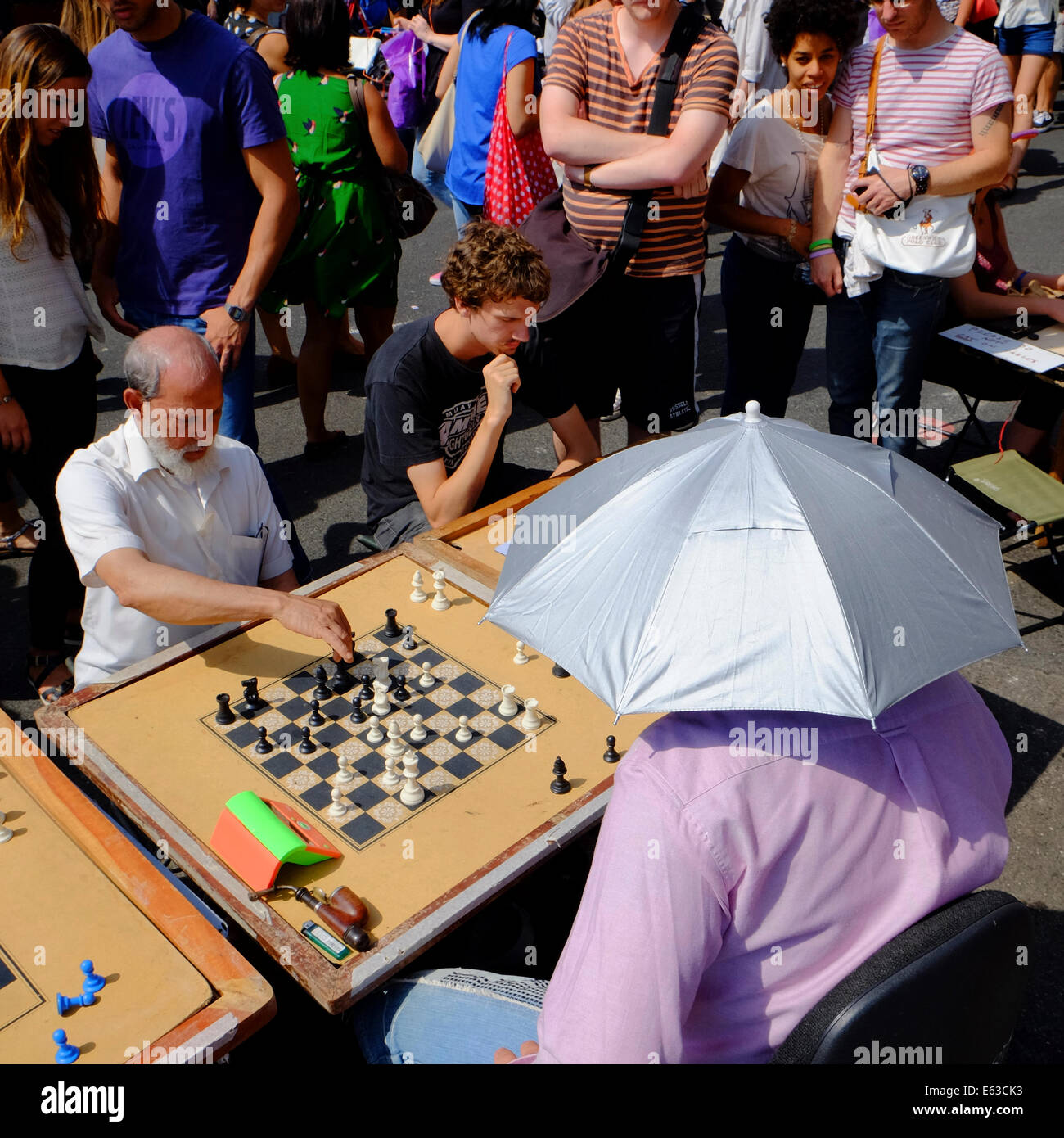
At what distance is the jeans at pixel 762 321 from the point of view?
463 centimetres

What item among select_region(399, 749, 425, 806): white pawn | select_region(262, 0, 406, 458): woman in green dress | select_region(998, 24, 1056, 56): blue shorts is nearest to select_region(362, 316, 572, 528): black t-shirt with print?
select_region(399, 749, 425, 806): white pawn

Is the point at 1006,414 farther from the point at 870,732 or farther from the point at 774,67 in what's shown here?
the point at 870,732

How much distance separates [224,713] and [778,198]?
3324 millimetres

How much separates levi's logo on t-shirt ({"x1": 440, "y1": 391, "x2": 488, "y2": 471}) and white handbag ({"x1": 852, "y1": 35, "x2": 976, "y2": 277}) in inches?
68.8

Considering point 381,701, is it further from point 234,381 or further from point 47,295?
point 47,295

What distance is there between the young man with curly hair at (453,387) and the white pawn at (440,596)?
496 millimetres

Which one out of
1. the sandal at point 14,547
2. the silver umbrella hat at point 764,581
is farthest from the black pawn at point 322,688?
the sandal at point 14,547

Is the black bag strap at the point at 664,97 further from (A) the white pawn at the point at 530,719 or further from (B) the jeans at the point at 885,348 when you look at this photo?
(A) the white pawn at the point at 530,719

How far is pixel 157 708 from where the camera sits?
2564 mm

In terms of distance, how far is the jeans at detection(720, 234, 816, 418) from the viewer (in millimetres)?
4633

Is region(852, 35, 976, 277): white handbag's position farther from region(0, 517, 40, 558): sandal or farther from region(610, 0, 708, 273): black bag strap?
region(0, 517, 40, 558): sandal

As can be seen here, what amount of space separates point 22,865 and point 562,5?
696 cm
